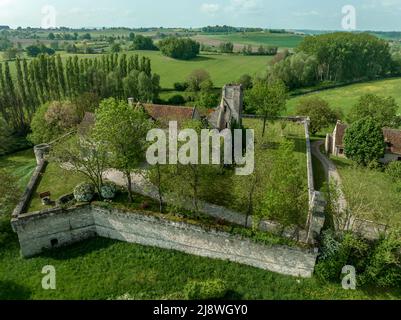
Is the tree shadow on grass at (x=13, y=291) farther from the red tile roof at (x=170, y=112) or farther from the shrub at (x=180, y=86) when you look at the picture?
the shrub at (x=180, y=86)

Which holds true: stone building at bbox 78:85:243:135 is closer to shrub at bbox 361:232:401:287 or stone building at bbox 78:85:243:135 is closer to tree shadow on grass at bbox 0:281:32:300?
tree shadow on grass at bbox 0:281:32:300

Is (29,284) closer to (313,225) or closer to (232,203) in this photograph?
(232,203)

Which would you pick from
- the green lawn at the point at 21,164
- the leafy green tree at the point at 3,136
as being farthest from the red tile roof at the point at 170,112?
the leafy green tree at the point at 3,136

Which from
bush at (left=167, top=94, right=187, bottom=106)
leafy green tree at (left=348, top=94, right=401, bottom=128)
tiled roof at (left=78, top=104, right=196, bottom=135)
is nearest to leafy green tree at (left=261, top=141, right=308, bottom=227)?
tiled roof at (left=78, top=104, right=196, bottom=135)

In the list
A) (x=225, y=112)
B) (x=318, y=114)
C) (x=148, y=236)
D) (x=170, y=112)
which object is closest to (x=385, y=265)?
(x=148, y=236)

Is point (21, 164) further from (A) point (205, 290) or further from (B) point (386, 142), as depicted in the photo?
(B) point (386, 142)

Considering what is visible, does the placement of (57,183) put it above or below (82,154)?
below

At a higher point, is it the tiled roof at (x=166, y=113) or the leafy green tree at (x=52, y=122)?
the tiled roof at (x=166, y=113)
